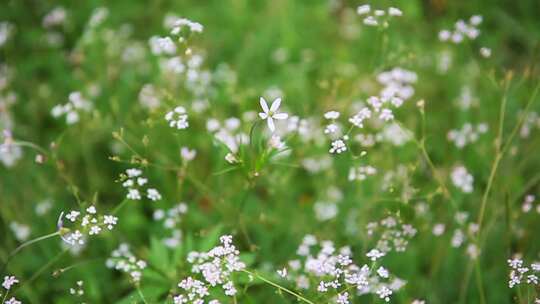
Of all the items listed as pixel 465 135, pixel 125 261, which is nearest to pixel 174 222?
pixel 125 261

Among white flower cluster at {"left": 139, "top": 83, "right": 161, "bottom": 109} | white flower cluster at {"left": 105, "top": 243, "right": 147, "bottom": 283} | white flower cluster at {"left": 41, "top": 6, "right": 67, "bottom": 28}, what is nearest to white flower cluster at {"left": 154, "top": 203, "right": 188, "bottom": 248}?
white flower cluster at {"left": 105, "top": 243, "right": 147, "bottom": 283}

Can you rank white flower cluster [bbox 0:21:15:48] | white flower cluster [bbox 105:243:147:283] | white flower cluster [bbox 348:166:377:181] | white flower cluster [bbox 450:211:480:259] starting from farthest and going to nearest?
white flower cluster [bbox 0:21:15:48] → white flower cluster [bbox 450:211:480:259] → white flower cluster [bbox 348:166:377:181] → white flower cluster [bbox 105:243:147:283]

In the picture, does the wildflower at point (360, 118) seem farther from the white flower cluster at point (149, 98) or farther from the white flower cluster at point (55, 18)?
the white flower cluster at point (55, 18)

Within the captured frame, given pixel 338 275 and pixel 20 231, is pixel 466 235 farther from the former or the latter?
pixel 20 231

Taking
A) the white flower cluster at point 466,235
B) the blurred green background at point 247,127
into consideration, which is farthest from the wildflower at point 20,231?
the white flower cluster at point 466,235

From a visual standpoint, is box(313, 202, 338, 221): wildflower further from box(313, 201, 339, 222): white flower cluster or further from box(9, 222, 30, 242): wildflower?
box(9, 222, 30, 242): wildflower

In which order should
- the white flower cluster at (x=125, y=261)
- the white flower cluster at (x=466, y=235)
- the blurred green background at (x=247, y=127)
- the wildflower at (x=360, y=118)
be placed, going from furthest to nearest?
the blurred green background at (x=247, y=127) → the white flower cluster at (x=466, y=235) → the white flower cluster at (x=125, y=261) → the wildflower at (x=360, y=118)

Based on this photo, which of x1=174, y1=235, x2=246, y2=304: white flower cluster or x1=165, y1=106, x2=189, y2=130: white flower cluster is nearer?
x1=174, y1=235, x2=246, y2=304: white flower cluster
